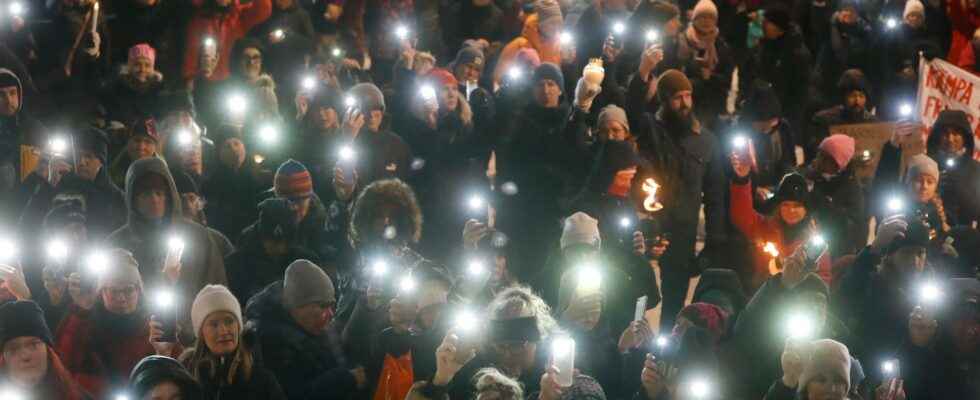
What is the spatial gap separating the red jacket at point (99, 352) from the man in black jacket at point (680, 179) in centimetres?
353

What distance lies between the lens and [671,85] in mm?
11836

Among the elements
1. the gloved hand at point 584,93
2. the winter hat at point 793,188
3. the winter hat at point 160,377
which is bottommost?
the winter hat at point 160,377

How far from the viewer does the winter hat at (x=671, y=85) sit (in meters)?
11.8

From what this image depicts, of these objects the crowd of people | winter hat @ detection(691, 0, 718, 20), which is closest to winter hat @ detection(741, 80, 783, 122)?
the crowd of people

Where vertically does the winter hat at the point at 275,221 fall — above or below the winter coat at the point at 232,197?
below

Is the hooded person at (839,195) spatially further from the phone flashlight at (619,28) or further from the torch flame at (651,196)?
the phone flashlight at (619,28)


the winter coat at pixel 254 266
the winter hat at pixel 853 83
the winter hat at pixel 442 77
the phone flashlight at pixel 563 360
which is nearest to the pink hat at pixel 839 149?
the winter hat at pixel 853 83

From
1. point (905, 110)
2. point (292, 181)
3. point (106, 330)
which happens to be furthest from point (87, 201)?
point (905, 110)

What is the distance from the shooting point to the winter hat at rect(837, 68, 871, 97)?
13.2m

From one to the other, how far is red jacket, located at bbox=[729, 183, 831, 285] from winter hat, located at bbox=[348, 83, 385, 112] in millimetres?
2395

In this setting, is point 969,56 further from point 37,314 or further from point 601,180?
point 37,314

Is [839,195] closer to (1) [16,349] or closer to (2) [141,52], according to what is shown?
(2) [141,52]

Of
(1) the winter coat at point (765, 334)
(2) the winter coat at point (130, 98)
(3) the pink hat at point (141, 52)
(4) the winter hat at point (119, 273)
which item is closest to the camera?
(4) the winter hat at point (119, 273)

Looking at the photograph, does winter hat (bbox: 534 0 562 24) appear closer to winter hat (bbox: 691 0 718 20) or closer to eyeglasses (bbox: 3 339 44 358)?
winter hat (bbox: 691 0 718 20)
